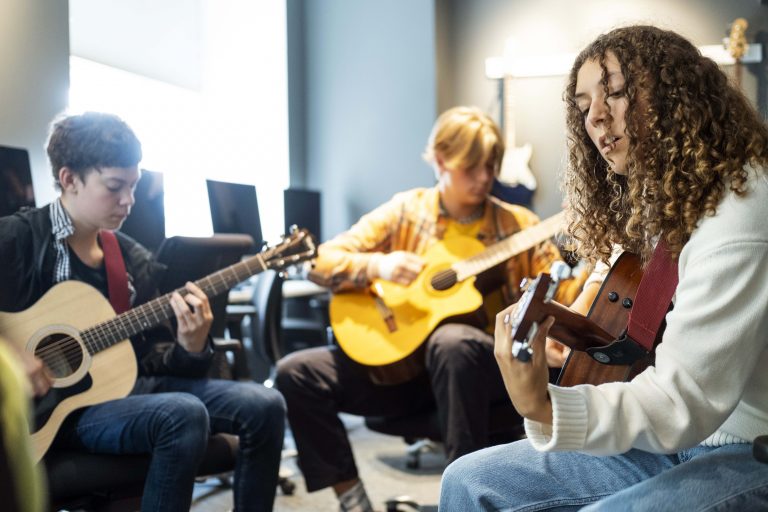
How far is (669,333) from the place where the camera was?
3.61 feet

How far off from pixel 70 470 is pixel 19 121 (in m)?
1.17

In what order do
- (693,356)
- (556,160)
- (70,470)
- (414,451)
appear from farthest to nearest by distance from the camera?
(556,160) < (414,451) < (70,470) < (693,356)

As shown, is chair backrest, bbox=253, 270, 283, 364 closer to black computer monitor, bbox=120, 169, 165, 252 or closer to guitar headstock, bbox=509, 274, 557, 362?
black computer monitor, bbox=120, 169, 165, 252

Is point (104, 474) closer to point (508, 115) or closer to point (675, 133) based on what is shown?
point (675, 133)

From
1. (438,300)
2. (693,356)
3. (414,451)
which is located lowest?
(414,451)

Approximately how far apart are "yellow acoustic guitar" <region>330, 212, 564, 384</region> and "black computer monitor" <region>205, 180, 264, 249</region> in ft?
1.86

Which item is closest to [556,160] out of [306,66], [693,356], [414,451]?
[306,66]

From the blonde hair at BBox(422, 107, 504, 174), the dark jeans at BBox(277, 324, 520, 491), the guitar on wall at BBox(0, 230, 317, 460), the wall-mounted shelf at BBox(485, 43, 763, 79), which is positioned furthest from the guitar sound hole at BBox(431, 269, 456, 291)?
the wall-mounted shelf at BBox(485, 43, 763, 79)

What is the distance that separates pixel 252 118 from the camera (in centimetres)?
501

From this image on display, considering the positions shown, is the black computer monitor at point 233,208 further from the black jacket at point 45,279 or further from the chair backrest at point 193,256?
the black jacket at point 45,279

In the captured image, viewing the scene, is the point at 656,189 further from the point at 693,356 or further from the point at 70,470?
the point at 70,470

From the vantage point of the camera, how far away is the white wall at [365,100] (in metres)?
4.66

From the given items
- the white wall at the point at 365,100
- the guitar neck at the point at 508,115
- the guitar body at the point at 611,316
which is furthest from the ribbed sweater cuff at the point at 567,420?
the guitar neck at the point at 508,115

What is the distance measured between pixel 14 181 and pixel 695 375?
6.45 ft
